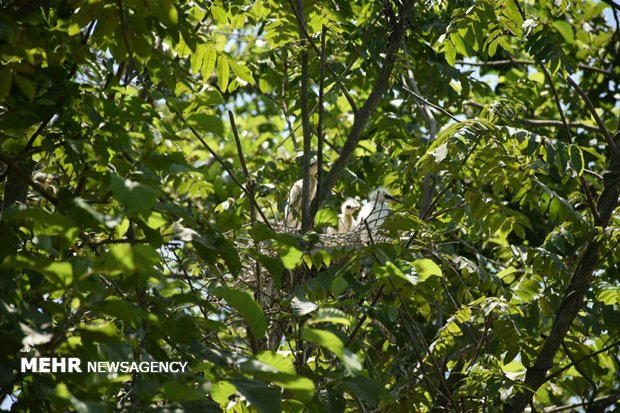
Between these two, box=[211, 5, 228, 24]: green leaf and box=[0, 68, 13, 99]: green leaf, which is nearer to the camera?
box=[0, 68, 13, 99]: green leaf

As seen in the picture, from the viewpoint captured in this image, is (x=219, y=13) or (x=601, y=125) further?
(x=601, y=125)

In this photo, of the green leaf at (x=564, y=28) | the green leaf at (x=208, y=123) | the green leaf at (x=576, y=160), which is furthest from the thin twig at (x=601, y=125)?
the green leaf at (x=208, y=123)

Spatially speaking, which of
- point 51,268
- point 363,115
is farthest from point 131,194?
point 363,115

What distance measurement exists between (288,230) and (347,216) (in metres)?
1.70

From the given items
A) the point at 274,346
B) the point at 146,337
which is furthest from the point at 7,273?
the point at 274,346

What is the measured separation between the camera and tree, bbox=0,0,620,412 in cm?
224

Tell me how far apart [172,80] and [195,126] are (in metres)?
0.78

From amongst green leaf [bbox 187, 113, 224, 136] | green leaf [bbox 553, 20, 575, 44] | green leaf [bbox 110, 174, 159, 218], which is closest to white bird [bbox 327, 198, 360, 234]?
green leaf [bbox 553, 20, 575, 44]

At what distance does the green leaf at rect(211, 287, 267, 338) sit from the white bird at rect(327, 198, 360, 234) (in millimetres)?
3381

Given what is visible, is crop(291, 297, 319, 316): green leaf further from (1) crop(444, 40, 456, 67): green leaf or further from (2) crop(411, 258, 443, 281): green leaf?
(1) crop(444, 40, 456, 67): green leaf

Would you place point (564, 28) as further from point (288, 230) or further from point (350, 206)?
point (288, 230)

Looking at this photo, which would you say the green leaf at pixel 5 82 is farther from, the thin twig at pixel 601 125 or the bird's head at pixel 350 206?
the bird's head at pixel 350 206

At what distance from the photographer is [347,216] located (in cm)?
615

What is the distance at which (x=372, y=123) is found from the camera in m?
5.52
